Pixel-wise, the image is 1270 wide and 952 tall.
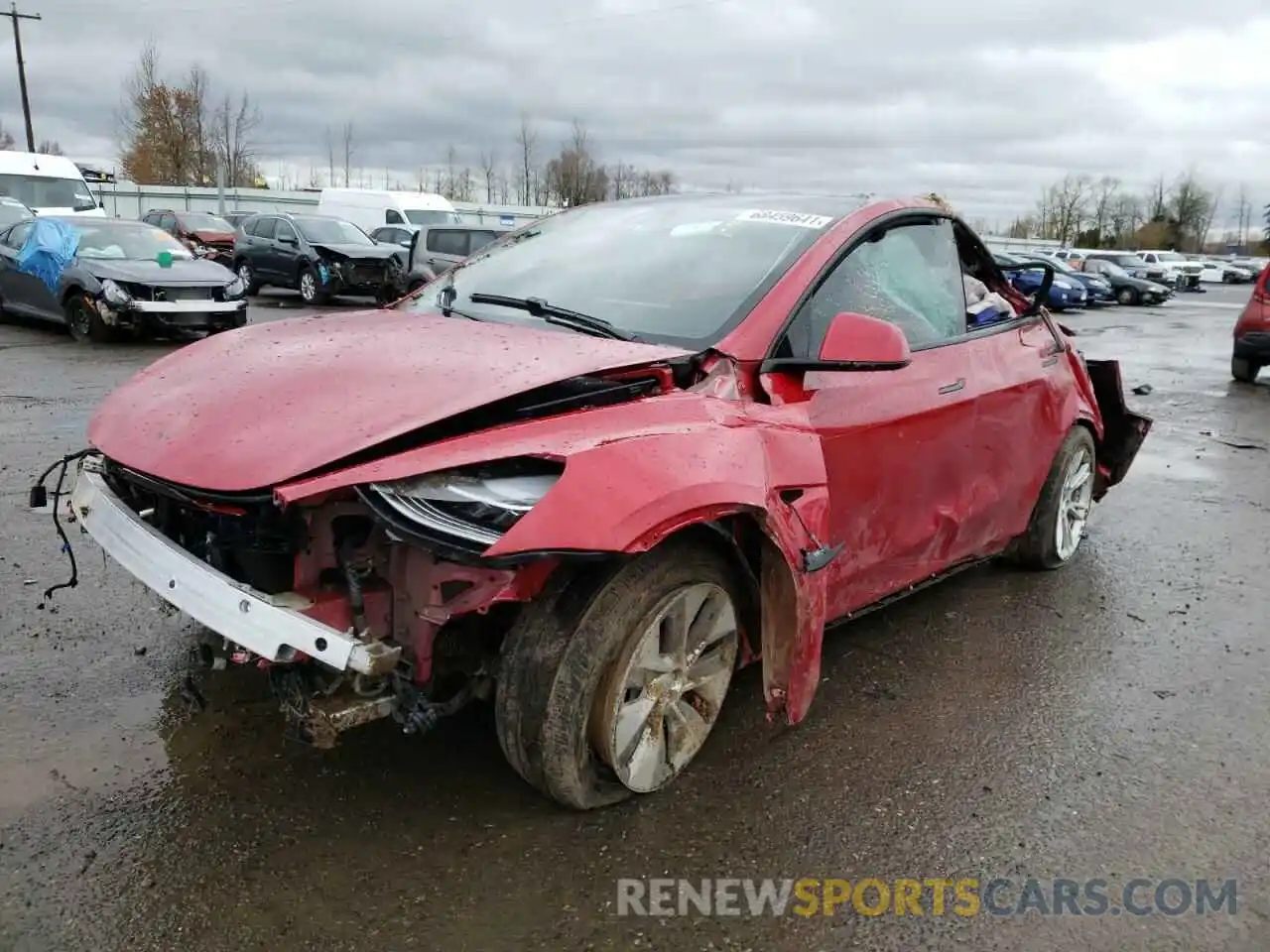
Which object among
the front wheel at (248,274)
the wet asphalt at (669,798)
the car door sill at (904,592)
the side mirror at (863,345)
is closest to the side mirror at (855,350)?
the side mirror at (863,345)

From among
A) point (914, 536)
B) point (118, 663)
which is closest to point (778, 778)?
point (914, 536)

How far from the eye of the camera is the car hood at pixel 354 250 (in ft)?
60.7

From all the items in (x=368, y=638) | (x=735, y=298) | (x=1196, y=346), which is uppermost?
(x=735, y=298)

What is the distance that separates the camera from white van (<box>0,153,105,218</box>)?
65.8ft

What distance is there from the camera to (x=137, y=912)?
7.81 ft

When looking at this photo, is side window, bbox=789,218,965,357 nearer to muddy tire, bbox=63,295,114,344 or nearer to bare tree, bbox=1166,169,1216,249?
muddy tire, bbox=63,295,114,344

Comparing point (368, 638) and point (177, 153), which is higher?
point (177, 153)

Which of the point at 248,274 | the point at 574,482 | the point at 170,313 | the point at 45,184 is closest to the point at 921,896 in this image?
the point at 574,482

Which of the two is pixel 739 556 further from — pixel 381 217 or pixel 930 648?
pixel 381 217

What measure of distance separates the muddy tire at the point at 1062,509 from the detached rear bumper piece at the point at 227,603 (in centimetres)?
346

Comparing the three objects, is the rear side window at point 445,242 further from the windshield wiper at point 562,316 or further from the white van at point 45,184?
the windshield wiper at point 562,316

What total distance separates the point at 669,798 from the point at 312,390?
1.50 meters

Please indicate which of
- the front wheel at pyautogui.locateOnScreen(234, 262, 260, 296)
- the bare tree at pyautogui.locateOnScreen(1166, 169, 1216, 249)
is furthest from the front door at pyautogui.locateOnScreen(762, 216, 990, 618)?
the bare tree at pyautogui.locateOnScreen(1166, 169, 1216, 249)

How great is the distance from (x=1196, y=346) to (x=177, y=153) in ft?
149
